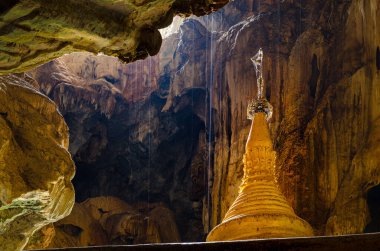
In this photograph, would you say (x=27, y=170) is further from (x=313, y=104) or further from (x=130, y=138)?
(x=130, y=138)

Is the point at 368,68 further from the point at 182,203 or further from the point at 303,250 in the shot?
the point at 303,250

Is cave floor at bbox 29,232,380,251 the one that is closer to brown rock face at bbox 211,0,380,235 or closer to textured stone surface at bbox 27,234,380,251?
textured stone surface at bbox 27,234,380,251

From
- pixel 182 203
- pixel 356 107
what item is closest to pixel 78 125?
pixel 182 203

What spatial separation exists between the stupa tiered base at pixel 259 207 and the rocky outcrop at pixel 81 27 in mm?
6751

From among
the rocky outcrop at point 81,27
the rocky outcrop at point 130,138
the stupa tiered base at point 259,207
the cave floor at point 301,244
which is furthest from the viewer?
the rocky outcrop at point 130,138

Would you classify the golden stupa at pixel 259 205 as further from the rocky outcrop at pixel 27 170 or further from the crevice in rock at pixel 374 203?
the rocky outcrop at pixel 27 170

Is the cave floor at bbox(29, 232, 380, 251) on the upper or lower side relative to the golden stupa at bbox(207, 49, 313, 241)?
lower

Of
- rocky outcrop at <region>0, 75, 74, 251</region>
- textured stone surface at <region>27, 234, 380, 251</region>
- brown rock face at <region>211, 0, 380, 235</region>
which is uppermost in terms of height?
brown rock face at <region>211, 0, 380, 235</region>

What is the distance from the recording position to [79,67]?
20578mm

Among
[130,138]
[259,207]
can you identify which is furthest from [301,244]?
[130,138]

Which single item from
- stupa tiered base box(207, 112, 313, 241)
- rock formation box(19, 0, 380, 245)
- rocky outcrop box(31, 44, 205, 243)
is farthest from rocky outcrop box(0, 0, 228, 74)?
rocky outcrop box(31, 44, 205, 243)

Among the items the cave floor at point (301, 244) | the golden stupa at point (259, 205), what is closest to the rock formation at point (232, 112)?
the golden stupa at point (259, 205)

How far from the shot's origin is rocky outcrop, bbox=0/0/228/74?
319cm

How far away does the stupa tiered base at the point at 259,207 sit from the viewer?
10188mm
